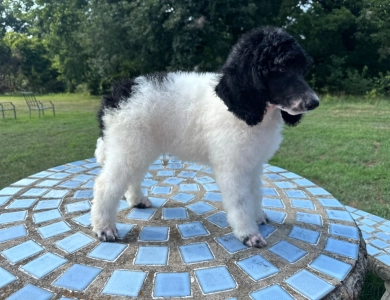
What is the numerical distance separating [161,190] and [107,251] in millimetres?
1147

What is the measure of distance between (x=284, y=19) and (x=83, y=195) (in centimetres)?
1590

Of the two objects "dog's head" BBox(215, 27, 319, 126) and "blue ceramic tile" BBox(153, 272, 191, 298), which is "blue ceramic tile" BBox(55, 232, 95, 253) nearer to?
"blue ceramic tile" BBox(153, 272, 191, 298)

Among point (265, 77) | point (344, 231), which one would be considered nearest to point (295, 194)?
point (344, 231)

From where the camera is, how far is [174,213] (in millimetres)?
2822

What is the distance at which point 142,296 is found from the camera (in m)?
1.83

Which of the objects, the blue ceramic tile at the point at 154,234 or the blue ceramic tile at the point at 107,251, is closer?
the blue ceramic tile at the point at 107,251

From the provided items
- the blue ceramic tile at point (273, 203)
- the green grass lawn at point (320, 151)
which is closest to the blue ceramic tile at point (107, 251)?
the blue ceramic tile at point (273, 203)

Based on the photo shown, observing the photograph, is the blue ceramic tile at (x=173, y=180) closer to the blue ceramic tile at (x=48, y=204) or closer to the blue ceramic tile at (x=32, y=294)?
the blue ceramic tile at (x=48, y=204)

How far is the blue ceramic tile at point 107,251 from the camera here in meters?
2.19

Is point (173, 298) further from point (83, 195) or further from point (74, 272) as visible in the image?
point (83, 195)

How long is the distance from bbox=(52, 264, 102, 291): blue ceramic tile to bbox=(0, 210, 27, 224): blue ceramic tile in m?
0.92

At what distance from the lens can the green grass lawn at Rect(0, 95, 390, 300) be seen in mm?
4633

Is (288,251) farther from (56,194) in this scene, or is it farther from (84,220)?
(56,194)

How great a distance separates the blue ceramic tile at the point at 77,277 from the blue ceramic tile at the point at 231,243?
Result: 83cm
